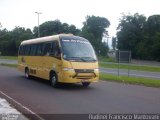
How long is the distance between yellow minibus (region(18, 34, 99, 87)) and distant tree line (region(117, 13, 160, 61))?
51905 mm

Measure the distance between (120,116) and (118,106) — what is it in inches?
72.5

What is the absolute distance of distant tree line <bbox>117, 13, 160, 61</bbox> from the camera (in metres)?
71.1


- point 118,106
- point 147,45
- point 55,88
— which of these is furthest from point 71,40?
point 147,45

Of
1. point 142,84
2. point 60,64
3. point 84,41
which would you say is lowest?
point 142,84

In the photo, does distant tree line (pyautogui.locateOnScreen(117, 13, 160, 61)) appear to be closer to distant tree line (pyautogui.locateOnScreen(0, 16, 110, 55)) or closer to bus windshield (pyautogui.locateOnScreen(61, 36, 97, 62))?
distant tree line (pyautogui.locateOnScreen(0, 16, 110, 55))

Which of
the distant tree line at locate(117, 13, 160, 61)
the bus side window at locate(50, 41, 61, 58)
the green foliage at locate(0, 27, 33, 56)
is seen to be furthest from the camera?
the green foliage at locate(0, 27, 33, 56)

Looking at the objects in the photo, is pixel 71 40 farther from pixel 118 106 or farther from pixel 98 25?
pixel 98 25

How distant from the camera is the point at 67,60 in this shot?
17328 mm

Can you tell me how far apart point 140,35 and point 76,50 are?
6407cm

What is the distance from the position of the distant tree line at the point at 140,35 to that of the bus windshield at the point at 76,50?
173ft

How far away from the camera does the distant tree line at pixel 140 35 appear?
71.1 meters

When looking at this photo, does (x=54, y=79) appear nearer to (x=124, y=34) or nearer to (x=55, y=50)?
(x=55, y=50)

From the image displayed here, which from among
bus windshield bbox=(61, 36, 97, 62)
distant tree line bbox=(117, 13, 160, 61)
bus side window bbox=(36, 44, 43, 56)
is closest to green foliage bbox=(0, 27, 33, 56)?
distant tree line bbox=(117, 13, 160, 61)

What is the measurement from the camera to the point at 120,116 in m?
10.4
